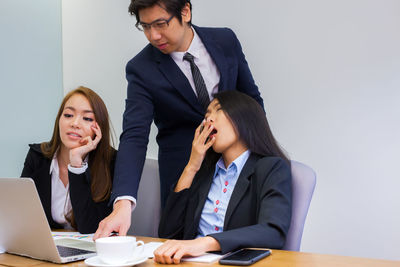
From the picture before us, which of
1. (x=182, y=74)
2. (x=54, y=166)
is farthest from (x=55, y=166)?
(x=182, y=74)

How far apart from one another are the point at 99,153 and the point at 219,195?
0.70m

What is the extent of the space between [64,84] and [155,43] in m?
1.66

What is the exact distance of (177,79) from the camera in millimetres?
1912

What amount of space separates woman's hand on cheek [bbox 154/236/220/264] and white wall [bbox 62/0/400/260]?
47.4 inches

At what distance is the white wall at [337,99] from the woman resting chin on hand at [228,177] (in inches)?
23.7

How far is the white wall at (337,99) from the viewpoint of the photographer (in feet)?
6.89

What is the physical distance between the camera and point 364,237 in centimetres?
216

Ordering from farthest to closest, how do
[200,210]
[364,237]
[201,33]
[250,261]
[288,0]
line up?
1. [288,0]
2. [364,237]
3. [201,33]
4. [200,210]
5. [250,261]

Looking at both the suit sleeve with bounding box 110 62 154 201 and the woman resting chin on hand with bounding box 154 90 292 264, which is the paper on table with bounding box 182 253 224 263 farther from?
the suit sleeve with bounding box 110 62 154 201

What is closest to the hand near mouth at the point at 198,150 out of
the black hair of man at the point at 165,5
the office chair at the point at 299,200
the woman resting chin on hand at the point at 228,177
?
the woman resting chin on hand at the point at 228,177

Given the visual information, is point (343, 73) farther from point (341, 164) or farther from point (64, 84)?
point (64, 84)

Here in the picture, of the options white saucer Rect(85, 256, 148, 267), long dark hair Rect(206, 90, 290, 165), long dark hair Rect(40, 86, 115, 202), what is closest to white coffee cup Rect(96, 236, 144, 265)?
white saucer Rect(85, 256, 148, 267)

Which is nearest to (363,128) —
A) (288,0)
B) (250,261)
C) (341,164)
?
(341,164)

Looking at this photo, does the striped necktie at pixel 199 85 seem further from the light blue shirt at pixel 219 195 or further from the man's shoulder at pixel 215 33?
the light blue shirt at pixel 219 195
